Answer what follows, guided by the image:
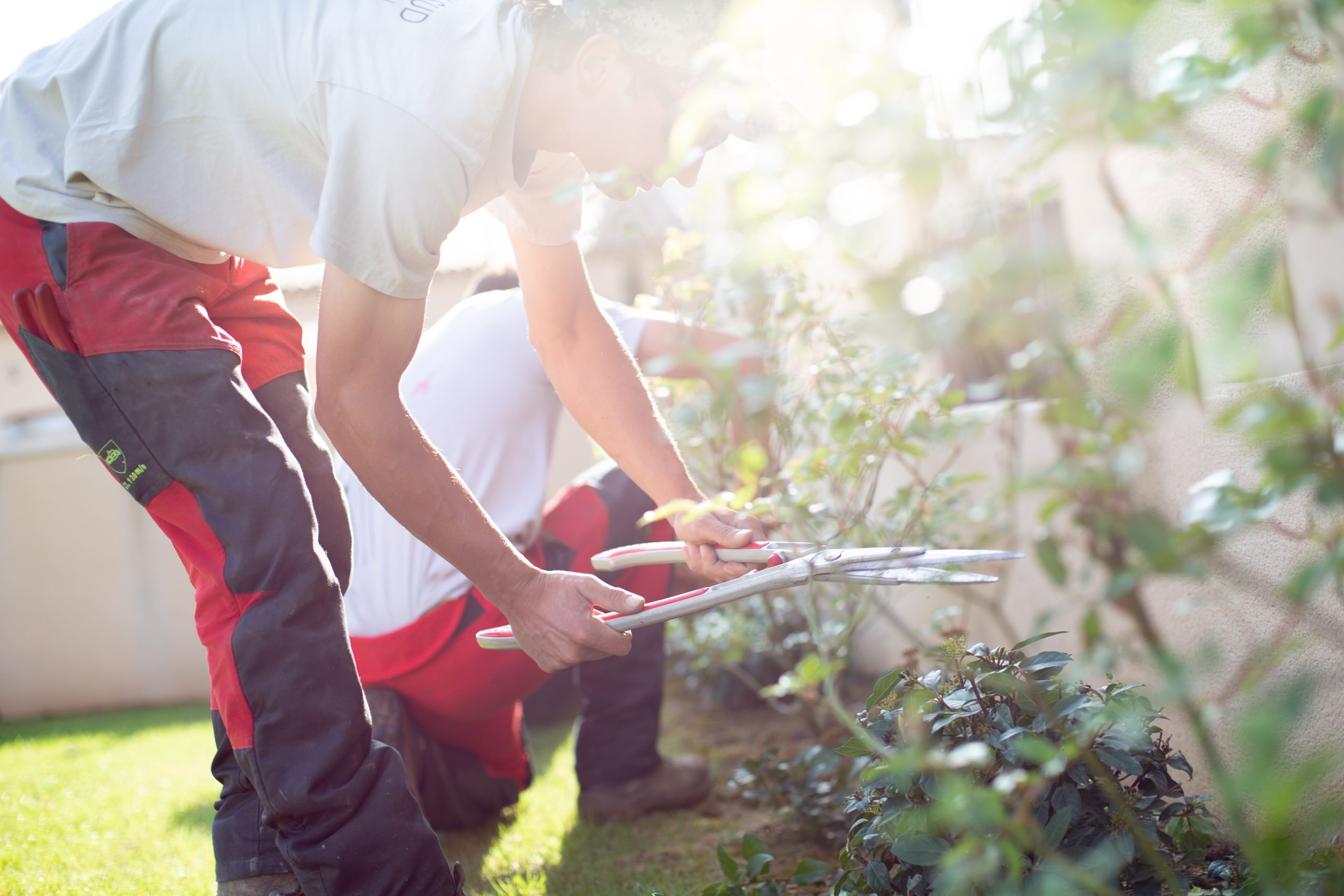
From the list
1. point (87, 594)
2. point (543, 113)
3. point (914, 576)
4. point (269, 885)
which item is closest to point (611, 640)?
point (914, 576)

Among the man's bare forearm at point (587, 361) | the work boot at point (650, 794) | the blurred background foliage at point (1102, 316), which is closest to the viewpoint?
the blurred background foliage at point (1102, 316)

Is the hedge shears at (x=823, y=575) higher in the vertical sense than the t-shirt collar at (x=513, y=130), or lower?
lower

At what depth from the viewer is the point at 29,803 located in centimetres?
310

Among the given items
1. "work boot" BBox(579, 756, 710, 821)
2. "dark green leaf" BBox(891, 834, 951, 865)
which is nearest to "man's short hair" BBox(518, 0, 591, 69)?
"dark green leaf" BBox(891, 834, 951, 865)

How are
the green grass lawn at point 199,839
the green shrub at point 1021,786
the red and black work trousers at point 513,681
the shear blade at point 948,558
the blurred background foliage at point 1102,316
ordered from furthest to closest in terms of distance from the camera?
the red and black work trousers at point 513,681 → the green grass lawn at point 199,839 → the shear blade at point 948,558 → the green shrub at point 1021,786 → the blurred background foliage at point 1102,316

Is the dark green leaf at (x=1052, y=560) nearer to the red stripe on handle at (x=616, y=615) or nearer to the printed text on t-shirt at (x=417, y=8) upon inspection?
the red stripe on handle at (x=616, y=615)

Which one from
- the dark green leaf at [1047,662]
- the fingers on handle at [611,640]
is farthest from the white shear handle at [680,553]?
the dark green leaf at [1047,662]

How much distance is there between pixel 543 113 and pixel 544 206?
34 centimetres

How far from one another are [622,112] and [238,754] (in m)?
1.11

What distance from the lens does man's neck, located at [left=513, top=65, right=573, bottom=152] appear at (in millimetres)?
1597

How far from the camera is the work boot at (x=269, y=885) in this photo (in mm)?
1482

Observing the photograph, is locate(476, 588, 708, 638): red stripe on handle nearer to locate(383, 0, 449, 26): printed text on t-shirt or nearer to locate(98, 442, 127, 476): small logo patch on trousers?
locate(98, 442, 127, 476): small logo patch on trousers

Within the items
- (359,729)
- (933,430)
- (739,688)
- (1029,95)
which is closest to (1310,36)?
(1029,95)

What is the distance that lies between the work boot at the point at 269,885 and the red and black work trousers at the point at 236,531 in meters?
0.01
